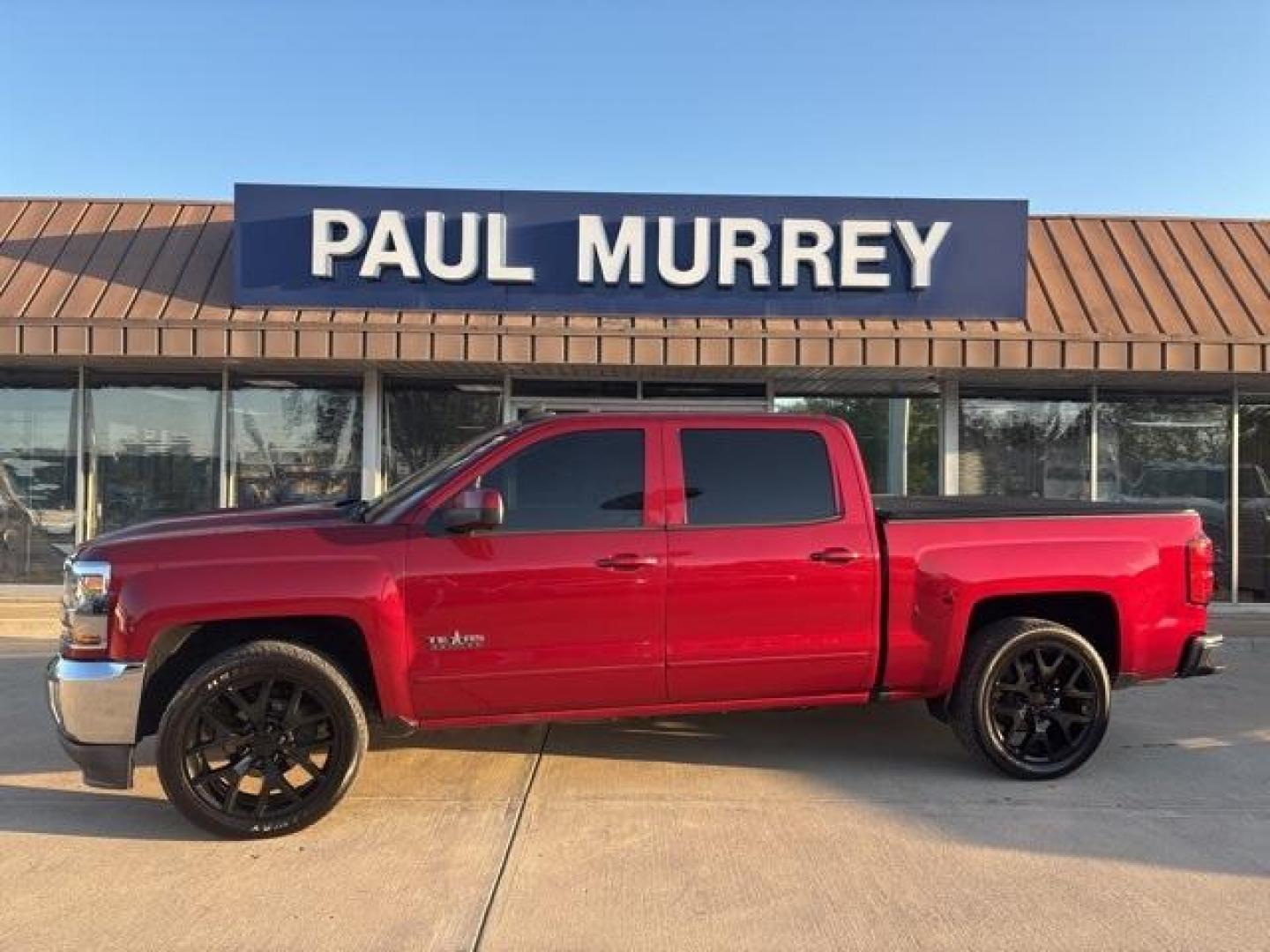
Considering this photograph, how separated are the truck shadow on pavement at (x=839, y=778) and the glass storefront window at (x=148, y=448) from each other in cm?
365

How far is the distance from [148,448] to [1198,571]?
9052mm

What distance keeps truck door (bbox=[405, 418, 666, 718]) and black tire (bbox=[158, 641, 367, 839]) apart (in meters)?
0.40

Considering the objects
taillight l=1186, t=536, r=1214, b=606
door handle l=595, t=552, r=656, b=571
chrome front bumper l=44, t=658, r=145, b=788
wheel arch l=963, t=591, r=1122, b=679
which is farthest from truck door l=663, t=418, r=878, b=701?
chrome front bumper l=44, t=658, r=145, b=788

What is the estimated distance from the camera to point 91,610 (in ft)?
14.5

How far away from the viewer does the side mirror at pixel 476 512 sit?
451 centimetres

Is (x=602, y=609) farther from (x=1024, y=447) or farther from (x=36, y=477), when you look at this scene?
(x=36, y=477)

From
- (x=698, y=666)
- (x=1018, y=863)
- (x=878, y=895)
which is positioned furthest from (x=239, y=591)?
(x=1018, y=863)

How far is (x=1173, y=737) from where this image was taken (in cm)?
619

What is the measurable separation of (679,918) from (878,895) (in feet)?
2.53

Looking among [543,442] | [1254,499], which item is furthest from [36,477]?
[1254,499]

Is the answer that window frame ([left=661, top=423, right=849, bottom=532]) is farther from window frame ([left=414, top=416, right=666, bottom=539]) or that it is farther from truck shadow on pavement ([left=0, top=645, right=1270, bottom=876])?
truck shadow on pavement ([left=0, top=645, right=1270, bottom=876])

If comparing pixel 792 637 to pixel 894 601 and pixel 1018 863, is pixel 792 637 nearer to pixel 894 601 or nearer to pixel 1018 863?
pixel 894 601

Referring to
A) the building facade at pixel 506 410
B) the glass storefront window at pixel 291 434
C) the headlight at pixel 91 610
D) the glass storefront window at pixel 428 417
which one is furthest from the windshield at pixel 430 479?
the glass storefront window at pixel 291 434

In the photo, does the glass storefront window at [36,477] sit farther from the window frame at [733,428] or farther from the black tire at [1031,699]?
the black tire at [1031,699]
